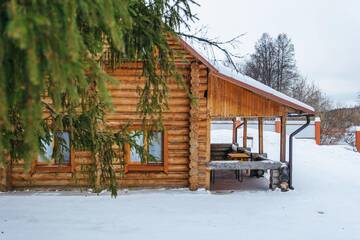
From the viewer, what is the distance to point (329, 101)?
3116 cm

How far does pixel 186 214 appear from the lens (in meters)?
8.38

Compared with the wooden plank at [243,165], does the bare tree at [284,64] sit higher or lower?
higher

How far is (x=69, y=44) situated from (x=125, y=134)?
11.5ft

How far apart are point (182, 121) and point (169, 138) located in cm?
60

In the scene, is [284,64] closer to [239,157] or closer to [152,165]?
[239,157]

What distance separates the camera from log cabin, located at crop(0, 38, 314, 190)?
413 inches

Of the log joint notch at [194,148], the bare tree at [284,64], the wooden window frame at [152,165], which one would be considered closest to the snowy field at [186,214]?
the log joint notch at [194,148]

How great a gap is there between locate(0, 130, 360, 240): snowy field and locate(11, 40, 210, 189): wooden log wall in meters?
0.45

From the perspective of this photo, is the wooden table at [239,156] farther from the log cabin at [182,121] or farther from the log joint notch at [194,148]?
the log joint notch at [194,148]

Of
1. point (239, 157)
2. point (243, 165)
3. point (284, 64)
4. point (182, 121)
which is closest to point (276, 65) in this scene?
point (284, 64)

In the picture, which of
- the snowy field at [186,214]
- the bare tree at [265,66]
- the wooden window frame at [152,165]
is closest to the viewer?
the snowy field at [186,214]

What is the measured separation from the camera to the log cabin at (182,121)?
1050 cm

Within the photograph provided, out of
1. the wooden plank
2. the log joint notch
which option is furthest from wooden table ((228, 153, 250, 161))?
the log joint notch

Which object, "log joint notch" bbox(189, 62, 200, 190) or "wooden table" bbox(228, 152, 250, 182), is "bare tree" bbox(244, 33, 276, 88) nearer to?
"wooden table" bbox(228, 152, 250, 182)
